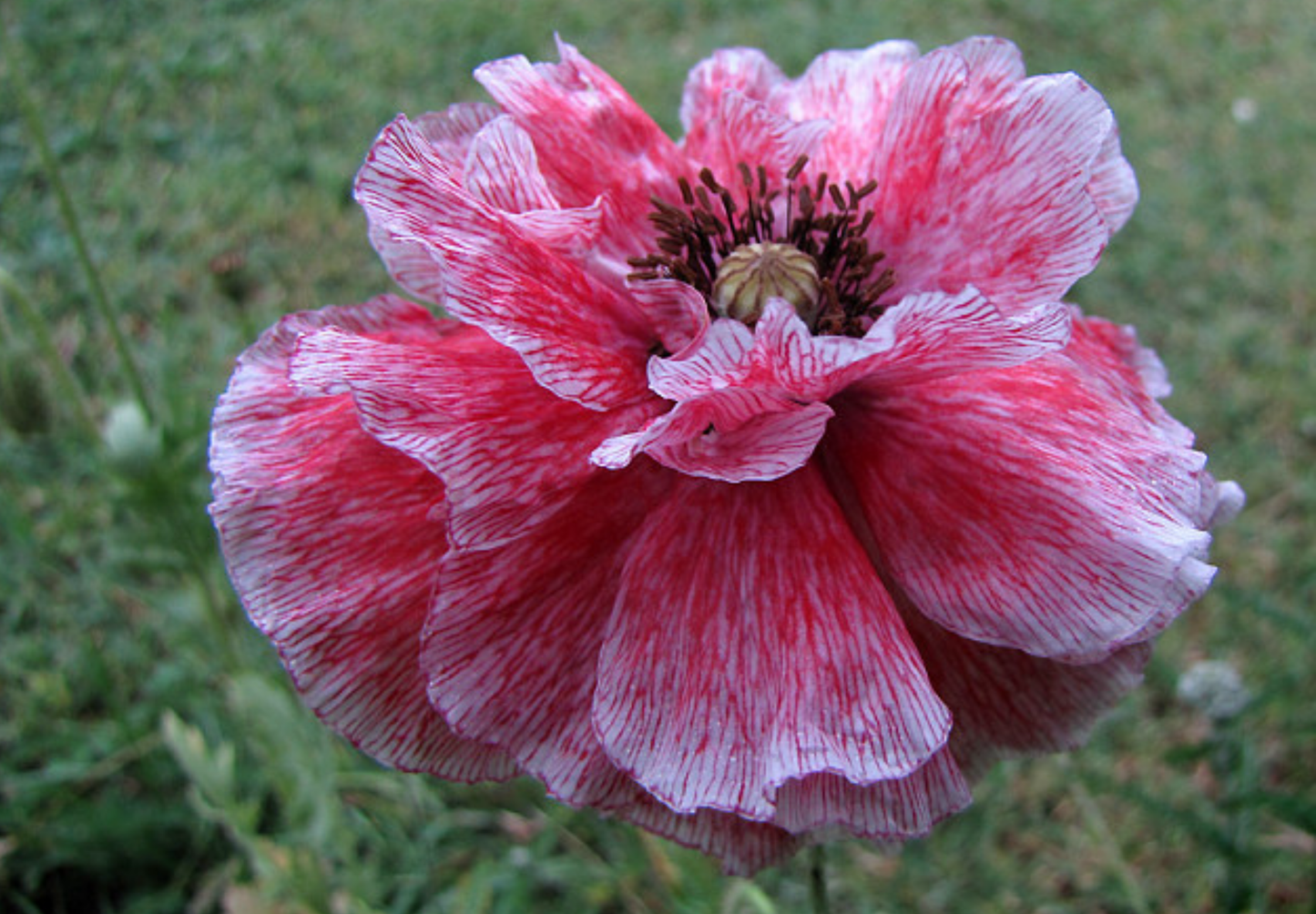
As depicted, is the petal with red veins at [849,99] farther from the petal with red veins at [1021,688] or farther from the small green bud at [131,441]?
the small green bud at [131,441]

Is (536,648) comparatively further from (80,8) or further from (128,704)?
A: (80,8)

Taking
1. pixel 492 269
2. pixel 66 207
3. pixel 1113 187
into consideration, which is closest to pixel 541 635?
pixel 492 269

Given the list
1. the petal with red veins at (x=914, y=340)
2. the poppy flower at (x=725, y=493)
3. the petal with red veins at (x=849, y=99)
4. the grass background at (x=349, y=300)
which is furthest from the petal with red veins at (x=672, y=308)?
the grass background at (x=349, y=300)

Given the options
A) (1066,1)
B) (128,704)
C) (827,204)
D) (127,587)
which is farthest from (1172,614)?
(1066,1)

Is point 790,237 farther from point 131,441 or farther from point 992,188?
point 131,441

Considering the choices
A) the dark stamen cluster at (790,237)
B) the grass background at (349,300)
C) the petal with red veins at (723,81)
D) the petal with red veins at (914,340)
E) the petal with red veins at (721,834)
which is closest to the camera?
the petal with red veins at (914,340)
